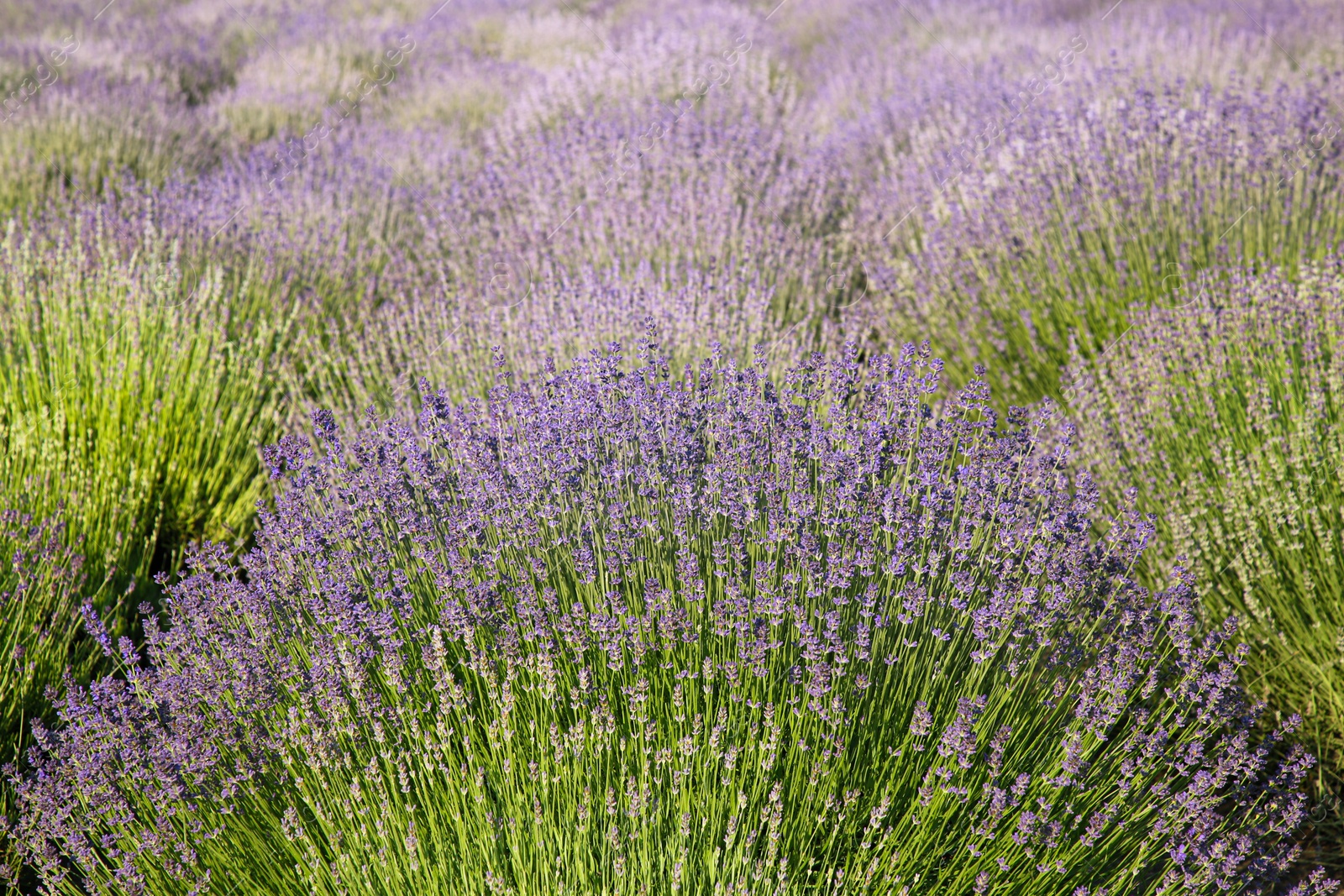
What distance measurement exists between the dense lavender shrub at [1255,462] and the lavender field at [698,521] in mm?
18

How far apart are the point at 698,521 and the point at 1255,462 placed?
154 cm

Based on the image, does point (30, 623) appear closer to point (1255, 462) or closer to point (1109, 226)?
point (1255, 462)

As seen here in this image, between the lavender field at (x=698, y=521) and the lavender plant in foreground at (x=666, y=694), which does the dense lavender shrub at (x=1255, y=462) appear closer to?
the lavender field at (x=698, y=521)

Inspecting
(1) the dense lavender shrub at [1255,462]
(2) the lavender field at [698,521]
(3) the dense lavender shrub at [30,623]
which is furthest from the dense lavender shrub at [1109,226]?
(3) the dense lavender shrub at [30,623]

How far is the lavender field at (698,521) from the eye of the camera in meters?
1.68

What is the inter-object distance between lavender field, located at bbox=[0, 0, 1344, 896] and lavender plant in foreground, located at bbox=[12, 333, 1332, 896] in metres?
0.02

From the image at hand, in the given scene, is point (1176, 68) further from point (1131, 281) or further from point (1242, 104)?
point (1131, 281)

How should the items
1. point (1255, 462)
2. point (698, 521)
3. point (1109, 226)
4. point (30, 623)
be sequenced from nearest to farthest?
point (698, 521) → point (30, 623) → point (1255, 462) → point (1109, 226)

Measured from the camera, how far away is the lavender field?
1.68m

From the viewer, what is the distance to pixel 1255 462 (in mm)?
2539

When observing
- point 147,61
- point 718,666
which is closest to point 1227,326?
point 718,666

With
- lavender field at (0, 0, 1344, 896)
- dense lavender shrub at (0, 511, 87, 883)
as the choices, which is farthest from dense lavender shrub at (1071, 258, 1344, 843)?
dense lavender shrub at (0, 511, 87, 883)

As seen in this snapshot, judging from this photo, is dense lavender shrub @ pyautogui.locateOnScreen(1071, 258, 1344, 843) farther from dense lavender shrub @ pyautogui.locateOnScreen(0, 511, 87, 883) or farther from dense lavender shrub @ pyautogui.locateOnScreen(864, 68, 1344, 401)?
dense lavender shrub @ pyautogui.locateOnScreen(0, 511, 87, 883)

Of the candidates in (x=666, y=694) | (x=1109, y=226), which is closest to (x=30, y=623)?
(x=666, y=694)
